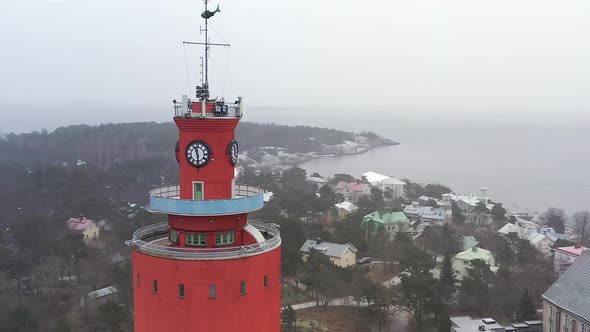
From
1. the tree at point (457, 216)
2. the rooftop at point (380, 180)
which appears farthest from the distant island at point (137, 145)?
the tree at point (457, 216)

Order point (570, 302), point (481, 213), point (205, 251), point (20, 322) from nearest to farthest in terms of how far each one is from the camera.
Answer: point (205, 251), point (570, 302), point (20, 322), point (481, 213)

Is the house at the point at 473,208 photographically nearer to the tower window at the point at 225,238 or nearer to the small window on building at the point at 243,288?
the tower window at the point at 225,238

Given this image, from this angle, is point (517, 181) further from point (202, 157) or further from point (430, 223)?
point (202, 157)

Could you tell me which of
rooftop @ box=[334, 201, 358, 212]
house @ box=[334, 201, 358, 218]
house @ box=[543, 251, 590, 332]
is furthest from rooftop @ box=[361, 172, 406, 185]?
house @ box=[543, 251, 590, 332]

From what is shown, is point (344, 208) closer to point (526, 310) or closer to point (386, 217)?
point (386, 217)

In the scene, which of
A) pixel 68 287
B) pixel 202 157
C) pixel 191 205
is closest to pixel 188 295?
pixel 191 205

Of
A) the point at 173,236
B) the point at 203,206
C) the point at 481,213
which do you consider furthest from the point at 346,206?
the point at 203,206
